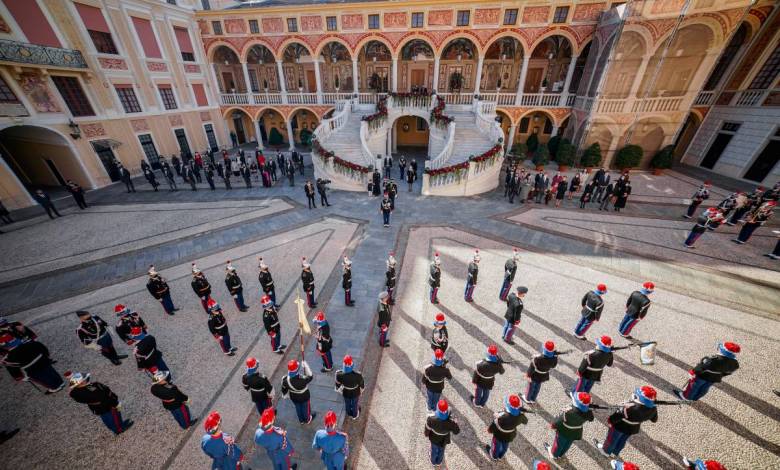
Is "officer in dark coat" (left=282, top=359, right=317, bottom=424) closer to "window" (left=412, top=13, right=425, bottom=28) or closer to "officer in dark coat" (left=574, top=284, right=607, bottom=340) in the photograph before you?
"officer in dark coat" (left=574, top=284, right=607, bottom=340)

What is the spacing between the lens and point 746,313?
836cm

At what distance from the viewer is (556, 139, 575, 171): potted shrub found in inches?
808

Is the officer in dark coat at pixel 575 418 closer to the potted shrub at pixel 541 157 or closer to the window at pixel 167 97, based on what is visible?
the potted shrub at pixel 541 157

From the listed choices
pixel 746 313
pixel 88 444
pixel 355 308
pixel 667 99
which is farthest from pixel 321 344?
A: pixel 667 99

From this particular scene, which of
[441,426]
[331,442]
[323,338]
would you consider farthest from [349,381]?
[441,426]

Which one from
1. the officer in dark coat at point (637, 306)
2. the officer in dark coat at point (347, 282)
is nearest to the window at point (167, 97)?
the officer in dark coat at point (347, 282)

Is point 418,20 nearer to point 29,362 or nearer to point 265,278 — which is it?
point 265,278

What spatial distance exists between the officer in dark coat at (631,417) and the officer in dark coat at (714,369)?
1785mm

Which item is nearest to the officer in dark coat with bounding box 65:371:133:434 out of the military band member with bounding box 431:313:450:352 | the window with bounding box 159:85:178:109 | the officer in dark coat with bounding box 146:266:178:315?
the officer in dark coat with bounding box 146:266:178:315

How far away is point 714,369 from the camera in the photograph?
18.4ft

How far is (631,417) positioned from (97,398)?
916cm

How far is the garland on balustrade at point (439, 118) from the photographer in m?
20.0

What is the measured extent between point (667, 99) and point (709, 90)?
4.03 meters

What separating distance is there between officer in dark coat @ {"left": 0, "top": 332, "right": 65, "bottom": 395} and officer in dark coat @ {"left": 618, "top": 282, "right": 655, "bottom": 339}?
1350cm
